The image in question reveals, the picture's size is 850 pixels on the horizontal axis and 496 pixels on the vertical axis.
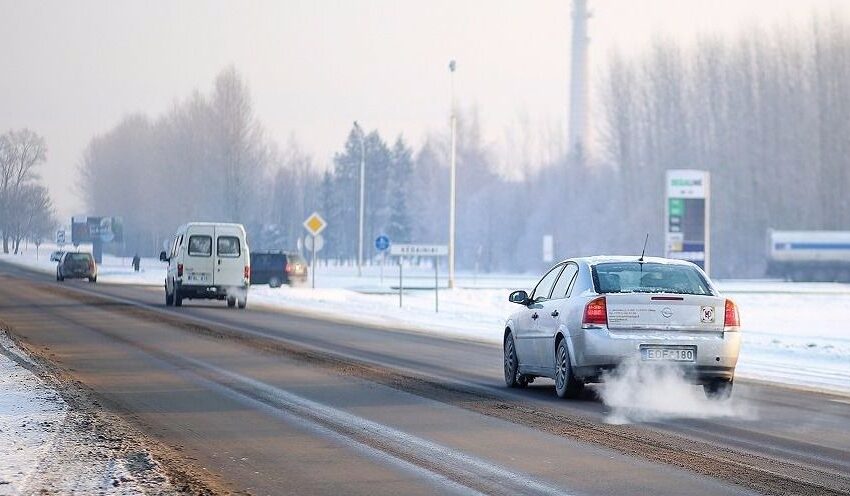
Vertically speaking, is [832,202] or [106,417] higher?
[832,202]

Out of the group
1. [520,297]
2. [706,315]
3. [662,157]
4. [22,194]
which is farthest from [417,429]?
[22,194]

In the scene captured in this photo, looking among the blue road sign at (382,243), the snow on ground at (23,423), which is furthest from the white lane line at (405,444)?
the blue road sign at (382,243)

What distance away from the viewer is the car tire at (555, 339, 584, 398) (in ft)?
47.7

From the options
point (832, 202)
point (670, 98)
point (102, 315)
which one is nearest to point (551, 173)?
point (670, 98)

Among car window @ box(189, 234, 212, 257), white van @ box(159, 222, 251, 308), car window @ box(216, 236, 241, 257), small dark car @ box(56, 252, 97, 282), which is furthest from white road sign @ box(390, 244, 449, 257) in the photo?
small dark car @ box(56, 252, 97, 282)

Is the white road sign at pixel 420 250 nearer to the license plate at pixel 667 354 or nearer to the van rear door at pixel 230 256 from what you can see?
the van rear door at pixel 230 256

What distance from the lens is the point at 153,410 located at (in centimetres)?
1299

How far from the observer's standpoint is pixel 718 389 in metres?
14.5

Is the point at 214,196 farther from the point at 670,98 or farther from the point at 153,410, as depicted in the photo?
the point at 153,410

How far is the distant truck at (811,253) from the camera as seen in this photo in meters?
87.6

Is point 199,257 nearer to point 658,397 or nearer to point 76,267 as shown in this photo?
point 658,397

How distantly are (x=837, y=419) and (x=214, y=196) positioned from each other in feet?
326

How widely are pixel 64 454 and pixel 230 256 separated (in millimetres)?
28334

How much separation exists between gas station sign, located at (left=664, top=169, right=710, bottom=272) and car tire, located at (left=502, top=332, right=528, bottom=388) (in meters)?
34.6
